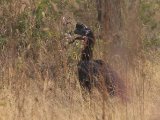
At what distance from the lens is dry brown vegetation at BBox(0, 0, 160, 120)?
5.96 metres

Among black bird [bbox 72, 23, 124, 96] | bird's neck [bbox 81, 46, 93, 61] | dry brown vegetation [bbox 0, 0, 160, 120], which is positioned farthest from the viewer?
bird's neck [bbox 81, 46, 93, 61]

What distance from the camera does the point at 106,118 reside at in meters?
5.77

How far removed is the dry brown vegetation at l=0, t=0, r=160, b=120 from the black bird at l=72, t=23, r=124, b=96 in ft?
0.37

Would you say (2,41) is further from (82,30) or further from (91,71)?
(91,71)

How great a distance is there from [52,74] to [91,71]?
0.77 m

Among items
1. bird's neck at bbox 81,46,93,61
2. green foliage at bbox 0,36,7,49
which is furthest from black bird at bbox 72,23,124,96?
green foliage at bbox 0,36,7,49

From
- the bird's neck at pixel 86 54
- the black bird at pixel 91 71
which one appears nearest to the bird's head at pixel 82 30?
the black bird at pixel 91 71

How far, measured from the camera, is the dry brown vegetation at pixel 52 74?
5.96 meters

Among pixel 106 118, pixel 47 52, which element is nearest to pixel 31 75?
pixel 47 52

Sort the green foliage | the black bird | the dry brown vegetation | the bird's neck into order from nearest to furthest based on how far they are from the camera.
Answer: the dry brown vegetation < the black bird < the bird's neck < the green foliage

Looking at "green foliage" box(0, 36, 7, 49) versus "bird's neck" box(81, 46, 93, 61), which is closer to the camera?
"bird's neck" box(81, 46, 93, 61)

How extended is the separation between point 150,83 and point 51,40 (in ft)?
4.90

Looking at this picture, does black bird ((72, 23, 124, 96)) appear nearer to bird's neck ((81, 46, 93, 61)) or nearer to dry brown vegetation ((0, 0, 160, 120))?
bird's neck ((81, 46, 93, 61))

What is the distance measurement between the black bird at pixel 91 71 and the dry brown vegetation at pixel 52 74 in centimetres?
11
